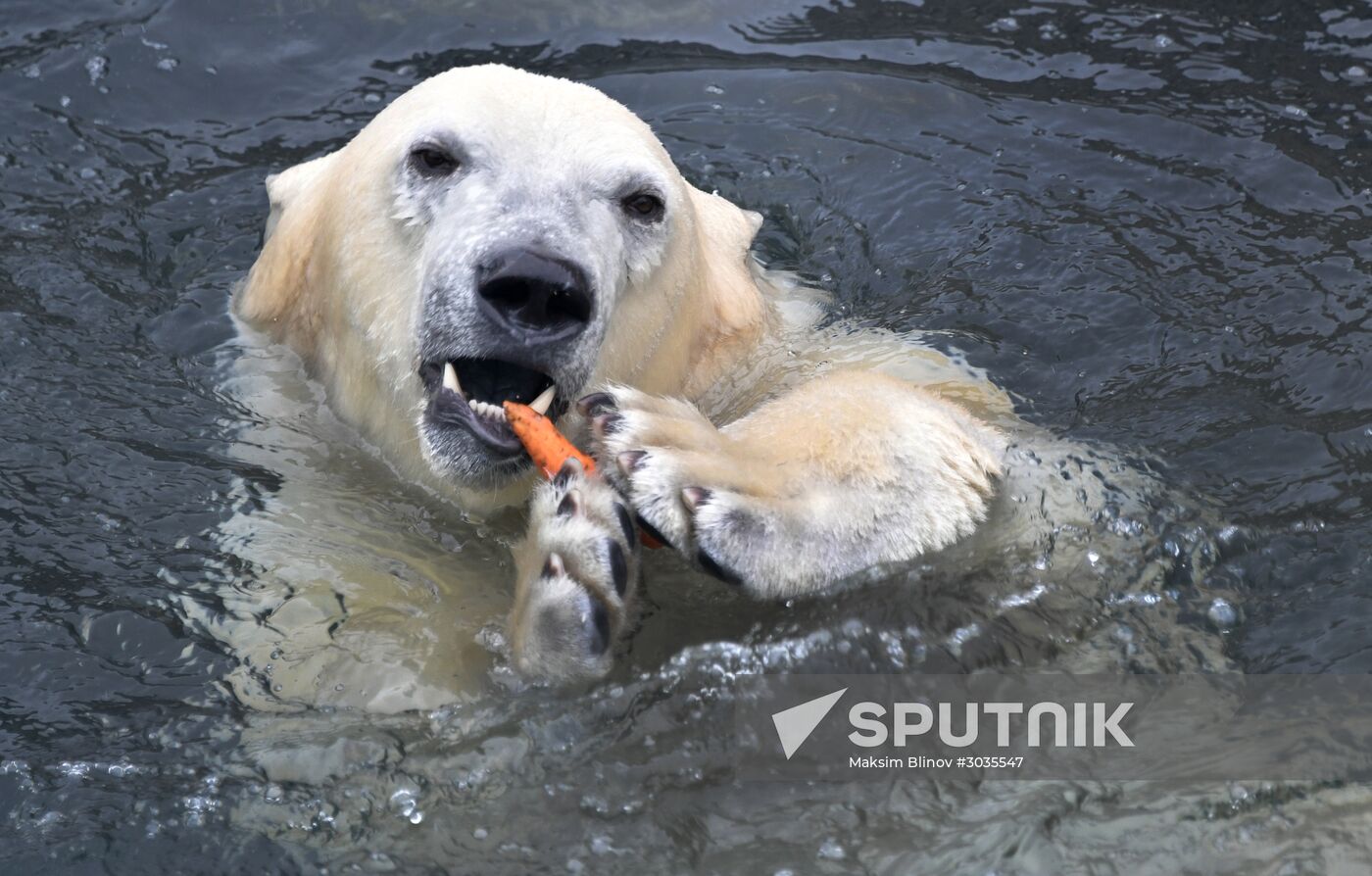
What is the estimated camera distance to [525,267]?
307 cm

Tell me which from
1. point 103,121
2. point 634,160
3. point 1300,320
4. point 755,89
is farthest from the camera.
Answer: point 755,89

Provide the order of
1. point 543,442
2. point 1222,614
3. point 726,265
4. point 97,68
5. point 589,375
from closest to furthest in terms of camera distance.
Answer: point 543,442 → point 1222,614 → point 589,375 → point 726,265 → point 97,68

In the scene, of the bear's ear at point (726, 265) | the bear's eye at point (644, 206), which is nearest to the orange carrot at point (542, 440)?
the bear's eye at point (644, 206)

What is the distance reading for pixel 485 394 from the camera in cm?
338

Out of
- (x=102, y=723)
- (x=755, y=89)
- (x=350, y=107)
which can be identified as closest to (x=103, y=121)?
(x=350, y=107)

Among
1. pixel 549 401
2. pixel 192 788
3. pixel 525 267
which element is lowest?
pixel 192 788

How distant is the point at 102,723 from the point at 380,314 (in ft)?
3.77

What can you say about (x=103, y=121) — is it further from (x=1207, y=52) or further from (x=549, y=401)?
(x=1207, y=52)

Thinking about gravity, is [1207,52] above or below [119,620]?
above

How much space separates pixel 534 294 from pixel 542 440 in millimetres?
310

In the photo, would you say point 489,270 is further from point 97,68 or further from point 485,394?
point 97,68

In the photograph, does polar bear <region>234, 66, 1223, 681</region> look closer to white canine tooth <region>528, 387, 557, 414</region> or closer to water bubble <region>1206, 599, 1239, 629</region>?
white canine tooth <region>528, 387, 557, 414</region>

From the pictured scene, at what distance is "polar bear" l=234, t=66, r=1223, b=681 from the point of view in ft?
9.37

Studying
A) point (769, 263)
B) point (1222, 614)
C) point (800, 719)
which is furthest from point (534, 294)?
point (769, 263)
